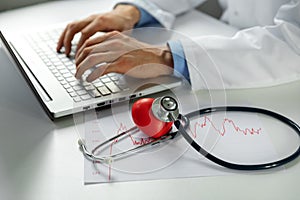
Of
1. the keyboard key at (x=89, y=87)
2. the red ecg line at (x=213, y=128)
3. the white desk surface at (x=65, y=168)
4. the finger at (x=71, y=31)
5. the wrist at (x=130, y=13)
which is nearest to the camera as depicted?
the white desk surface at (x=65, y=168)

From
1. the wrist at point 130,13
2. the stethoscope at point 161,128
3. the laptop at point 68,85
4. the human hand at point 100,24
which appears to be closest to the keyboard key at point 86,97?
the laptop at point 68,85

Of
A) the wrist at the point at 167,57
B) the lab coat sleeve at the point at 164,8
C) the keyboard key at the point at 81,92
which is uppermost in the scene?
the wrist at the point at 167,57

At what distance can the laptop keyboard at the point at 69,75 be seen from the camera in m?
0.93

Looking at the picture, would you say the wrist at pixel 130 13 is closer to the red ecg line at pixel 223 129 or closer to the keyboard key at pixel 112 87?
the keyboard key at pixel 112 87

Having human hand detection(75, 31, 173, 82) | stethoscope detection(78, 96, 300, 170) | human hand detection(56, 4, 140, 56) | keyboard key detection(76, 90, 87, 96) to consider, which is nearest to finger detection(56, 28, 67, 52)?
human hand detection(56, 4, 140, 56)

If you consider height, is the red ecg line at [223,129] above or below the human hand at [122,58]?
below

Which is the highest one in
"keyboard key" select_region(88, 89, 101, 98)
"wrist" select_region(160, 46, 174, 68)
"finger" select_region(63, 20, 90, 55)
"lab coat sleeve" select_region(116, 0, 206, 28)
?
"wrist" select_region(160, 46, 174, 68)

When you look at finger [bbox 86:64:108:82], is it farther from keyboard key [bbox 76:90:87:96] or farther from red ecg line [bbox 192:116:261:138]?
red ecg line [bbox 192:116:261:138]

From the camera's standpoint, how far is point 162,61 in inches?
39.2

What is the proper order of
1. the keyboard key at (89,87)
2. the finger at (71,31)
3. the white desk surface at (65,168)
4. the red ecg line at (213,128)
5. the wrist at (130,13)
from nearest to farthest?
the white desk surface at (65,168) → the red ecg line at (213,128) → the keyboard key at (89,87) → the finger at (71,31) → the wrist at (130,13)

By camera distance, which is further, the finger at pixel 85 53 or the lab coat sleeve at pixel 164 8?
the lab coat sleeve at pixel 164 8

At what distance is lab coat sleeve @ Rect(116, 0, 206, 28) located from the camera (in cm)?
128

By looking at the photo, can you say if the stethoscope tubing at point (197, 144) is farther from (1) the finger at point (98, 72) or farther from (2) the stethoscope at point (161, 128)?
(1) the finger at point (98, 72)

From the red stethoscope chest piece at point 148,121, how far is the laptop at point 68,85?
0.29 ft
